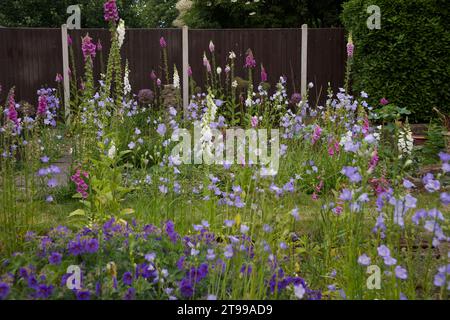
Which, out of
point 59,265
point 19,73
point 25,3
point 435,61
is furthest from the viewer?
point 25,3

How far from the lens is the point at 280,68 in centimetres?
1106

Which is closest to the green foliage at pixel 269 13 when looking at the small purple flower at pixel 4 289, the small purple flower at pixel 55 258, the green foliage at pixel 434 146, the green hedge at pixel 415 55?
the green hedge at pixel 415 55

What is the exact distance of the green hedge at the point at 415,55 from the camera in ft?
27.5

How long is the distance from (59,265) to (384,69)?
6.77 metres

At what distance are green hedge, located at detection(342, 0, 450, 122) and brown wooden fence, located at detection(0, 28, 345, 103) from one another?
244 centimetres

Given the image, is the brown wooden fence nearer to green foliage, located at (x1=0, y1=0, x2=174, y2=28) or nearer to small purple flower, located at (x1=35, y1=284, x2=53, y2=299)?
small purple flower, located at (x1=35, y1=284, x2=53, y2=299)

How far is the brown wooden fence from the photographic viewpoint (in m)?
10.6

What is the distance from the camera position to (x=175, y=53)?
10938 mm

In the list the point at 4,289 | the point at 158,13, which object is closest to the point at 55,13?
the point at 158,13

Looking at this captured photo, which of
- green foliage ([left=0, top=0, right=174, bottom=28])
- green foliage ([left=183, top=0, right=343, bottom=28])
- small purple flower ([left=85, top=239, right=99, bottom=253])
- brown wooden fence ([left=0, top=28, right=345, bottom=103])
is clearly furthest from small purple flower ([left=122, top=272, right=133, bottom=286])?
green foliage ([left=0, top=0, right=174, bottom=28])

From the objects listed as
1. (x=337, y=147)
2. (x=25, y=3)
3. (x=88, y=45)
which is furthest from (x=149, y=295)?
(x=25, y=3)

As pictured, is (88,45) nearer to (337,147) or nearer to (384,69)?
(337,147)

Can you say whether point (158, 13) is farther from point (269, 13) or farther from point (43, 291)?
point (43, 291)

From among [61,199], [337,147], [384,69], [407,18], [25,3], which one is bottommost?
[61,199]
